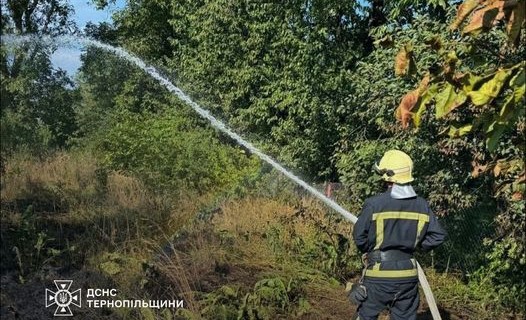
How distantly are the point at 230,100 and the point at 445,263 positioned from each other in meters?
5.89

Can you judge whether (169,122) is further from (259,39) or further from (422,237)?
(422,237)

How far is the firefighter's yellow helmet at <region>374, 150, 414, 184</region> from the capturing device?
4.36 metres

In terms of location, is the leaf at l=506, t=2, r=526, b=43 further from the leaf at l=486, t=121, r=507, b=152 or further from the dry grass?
the dry grass

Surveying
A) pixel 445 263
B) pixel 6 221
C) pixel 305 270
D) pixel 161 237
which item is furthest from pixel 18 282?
pixel 445 263

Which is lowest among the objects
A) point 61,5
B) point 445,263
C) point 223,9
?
point 445,263

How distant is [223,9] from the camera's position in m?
12.1

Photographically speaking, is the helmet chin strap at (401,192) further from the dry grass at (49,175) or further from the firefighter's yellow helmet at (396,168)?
the dry grass at (49,175)

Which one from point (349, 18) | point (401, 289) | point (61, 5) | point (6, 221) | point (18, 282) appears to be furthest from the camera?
point (349, 18)

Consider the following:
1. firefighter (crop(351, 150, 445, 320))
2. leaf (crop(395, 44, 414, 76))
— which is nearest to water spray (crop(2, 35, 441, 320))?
firefighter (crop(351, 150, 445, 320))

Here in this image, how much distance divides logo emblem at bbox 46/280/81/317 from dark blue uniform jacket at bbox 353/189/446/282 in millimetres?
2430

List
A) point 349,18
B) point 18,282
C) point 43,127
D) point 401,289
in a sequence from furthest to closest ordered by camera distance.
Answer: point 349,18 < point 43,127 < point 18,282 < point 401,289

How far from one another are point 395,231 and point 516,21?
181 cm

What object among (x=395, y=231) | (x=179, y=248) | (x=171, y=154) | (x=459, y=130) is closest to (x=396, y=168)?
(x=395, y=231)

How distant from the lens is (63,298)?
17.2ft
